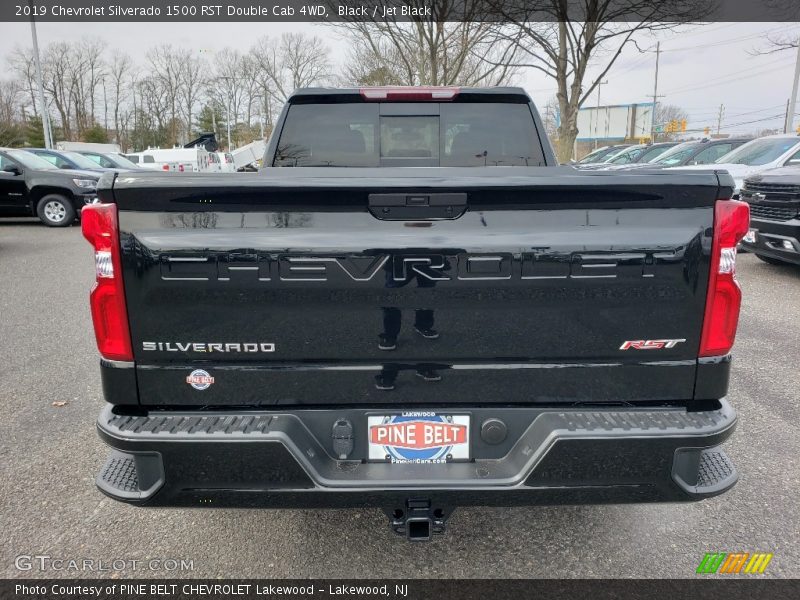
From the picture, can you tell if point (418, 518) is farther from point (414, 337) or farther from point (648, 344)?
point (648, 344)

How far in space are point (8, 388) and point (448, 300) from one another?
13.2 ft

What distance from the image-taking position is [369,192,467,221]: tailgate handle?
1.89 meters

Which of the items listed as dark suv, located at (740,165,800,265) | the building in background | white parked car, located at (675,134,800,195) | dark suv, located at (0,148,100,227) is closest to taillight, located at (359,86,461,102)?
dark suv, located at (740,165,800,265)

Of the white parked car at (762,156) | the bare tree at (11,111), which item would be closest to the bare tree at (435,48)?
the white parked car at (762,156)

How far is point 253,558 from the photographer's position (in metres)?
2.51

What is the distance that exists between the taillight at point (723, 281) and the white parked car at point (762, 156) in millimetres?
9187

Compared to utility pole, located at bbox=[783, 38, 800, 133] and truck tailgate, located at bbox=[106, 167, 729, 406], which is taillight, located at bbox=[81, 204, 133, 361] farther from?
utility pole, located at bbox=[783, 38, 800, 133]

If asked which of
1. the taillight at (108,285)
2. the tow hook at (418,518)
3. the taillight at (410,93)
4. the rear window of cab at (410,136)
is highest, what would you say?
the taillight at (410,93)

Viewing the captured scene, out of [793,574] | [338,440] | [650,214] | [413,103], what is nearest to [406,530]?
[338,440]

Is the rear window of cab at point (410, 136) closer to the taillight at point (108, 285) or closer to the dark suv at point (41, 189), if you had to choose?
the taillight at point (108, 285)

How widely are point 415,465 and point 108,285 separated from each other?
1.26 meters

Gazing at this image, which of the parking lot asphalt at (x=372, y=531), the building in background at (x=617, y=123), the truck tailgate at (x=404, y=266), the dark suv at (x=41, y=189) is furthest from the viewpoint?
the building in background at (x=617, y=123)

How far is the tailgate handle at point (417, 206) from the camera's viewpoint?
1.89 metres

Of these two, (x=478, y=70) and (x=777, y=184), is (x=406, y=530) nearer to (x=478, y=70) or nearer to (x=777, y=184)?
(x=777, y=184)
